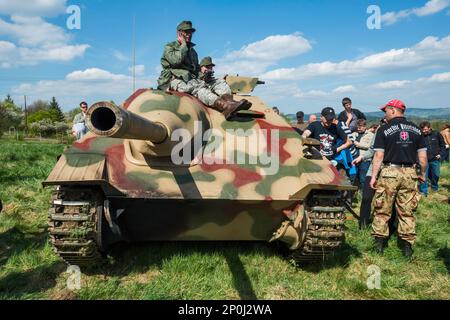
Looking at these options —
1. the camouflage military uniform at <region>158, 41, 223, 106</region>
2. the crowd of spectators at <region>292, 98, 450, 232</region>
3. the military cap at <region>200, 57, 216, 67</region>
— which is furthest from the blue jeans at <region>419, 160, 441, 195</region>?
the camouflage military uniform at <region>158, 41, 223, 106</region>

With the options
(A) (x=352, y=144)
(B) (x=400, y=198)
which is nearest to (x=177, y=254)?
(B) (x=400, y=198)

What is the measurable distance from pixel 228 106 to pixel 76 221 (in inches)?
96.1

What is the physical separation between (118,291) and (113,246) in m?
1.44

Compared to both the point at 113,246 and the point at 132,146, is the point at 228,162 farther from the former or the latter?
the point at 113,246

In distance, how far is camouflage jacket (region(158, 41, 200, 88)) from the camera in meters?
6.96

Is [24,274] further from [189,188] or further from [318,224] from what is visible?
[318,224]

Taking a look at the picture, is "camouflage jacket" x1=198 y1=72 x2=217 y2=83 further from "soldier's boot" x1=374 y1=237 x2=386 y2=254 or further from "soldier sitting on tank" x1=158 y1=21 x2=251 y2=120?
"soldier's boot" x1=374 y1=237 x2=386 y2=254

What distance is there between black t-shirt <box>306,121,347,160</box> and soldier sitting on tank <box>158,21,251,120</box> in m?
2.72

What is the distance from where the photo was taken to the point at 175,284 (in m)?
4.96

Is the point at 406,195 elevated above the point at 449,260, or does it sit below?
above

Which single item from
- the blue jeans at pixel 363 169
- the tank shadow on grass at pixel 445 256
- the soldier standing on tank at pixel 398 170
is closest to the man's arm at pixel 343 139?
the blue jeans at pixel 363 169

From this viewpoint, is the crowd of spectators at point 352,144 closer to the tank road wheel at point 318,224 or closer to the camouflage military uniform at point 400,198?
the camouflage military uniform at point 400,198

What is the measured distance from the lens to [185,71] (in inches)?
274
